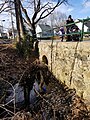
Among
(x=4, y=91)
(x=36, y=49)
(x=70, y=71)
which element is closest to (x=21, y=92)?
(x=4, y=91)

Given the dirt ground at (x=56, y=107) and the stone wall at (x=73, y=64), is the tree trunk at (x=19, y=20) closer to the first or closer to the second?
the stone wall at (x=73, y=64)

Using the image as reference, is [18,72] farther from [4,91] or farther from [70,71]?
[70,71]

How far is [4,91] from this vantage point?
24.3 ft

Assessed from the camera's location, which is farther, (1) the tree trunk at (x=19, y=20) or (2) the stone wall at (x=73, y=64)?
(1) the tree trunk at (x=19, y=20)

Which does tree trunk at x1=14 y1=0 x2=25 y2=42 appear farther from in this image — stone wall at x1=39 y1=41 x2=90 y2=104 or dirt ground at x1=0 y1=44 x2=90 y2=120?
dirt ground at x1=0 y1=44 x2=90 y2=120

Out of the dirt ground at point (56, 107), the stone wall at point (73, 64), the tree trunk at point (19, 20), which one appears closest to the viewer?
the dirt ground at point (56, 107)

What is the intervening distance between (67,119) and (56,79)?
364cm

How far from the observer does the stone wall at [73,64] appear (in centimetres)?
578

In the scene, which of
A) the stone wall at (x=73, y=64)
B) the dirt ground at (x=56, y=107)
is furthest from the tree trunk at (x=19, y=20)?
the dirt ground at (x=56, y=107)

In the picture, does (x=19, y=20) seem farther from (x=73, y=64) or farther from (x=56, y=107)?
(x=56, y=107)

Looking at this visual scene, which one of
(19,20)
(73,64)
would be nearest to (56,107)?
(73,64)

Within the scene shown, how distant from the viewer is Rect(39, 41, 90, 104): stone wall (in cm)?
578

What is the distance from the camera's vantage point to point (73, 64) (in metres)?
6.80

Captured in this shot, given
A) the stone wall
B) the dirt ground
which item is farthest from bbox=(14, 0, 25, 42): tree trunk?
the dirt ground
